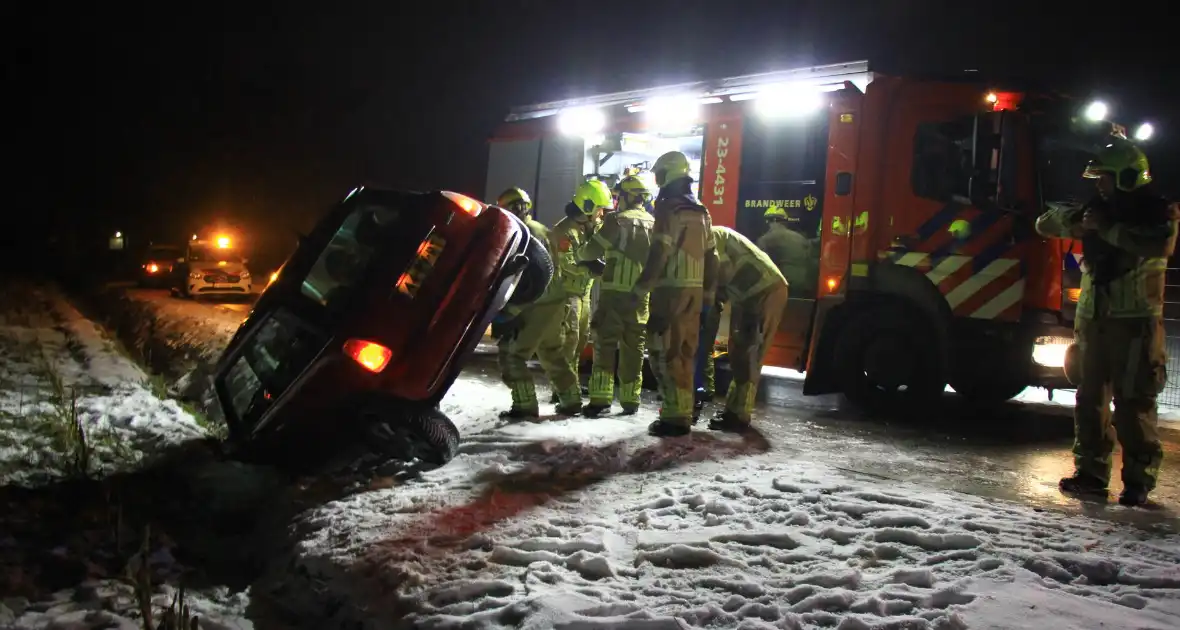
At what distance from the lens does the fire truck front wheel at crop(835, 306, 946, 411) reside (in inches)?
279

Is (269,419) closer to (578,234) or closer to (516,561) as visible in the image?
(516,561)

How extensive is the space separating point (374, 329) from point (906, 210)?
4651 mm

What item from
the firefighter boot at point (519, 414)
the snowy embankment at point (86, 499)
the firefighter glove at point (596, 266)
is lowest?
the snowy embankment at point (86, 499)

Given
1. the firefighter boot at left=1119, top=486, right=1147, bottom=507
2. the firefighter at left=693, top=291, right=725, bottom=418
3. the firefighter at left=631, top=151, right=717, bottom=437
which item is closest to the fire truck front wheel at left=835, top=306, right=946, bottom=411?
the firefighter at left=693, top=291, right=725, bottom=418

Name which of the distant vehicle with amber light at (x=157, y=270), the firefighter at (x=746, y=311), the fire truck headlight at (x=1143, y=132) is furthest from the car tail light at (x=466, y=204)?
the distant vehicle with amber light at (x=157, y=270)

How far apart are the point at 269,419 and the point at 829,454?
3479 millimetres

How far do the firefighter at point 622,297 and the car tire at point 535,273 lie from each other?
89cm

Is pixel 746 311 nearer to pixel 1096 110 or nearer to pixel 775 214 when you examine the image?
pixel 775 214

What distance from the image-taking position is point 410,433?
447 cm

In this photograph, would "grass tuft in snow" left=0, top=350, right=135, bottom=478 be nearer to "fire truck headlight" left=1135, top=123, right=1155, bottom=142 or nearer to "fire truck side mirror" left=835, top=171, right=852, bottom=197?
"fire truck side mirror" left=835, top=171, right=852, bottom=197

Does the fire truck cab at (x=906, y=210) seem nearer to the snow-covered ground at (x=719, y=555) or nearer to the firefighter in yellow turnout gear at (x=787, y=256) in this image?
the firefighter in yellow turnout gear at (x=787, y=256)

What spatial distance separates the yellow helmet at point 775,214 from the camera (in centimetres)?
786

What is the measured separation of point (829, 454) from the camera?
5.78 metres

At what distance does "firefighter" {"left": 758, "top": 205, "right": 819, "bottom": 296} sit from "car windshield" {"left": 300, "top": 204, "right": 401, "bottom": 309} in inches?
155
